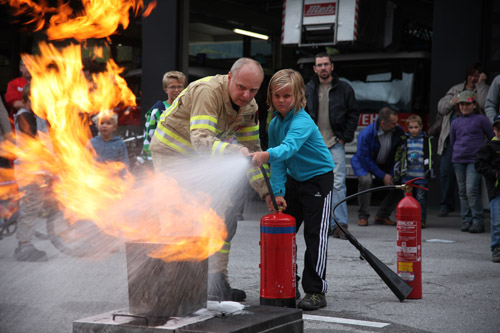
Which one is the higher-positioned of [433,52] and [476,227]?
[433,52]

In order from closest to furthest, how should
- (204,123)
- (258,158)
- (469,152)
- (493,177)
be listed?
(258,158), (204,123), (493,177), (469,152)

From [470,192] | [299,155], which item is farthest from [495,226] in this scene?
[299,155]

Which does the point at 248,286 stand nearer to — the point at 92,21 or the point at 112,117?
the point at 92,21

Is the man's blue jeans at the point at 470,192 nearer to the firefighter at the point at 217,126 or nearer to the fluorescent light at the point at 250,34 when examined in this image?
the firefighter at the point at 217,126

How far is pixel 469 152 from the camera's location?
412 inches

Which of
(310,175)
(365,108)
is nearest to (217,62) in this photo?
(365,108)

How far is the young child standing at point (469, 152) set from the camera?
1027 cm

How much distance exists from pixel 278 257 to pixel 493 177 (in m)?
3.73

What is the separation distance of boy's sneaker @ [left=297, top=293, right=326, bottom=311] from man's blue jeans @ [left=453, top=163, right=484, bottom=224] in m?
5.39

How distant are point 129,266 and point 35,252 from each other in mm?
4198

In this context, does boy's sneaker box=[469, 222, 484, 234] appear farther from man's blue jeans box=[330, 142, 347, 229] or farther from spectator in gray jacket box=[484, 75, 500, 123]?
man's blue jeans box=[330, 142, 347, 229]

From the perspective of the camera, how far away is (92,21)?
22.5 feet

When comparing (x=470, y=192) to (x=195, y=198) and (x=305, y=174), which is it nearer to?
(x=305, y=174)

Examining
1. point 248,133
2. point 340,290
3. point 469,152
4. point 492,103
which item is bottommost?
point 340,290
